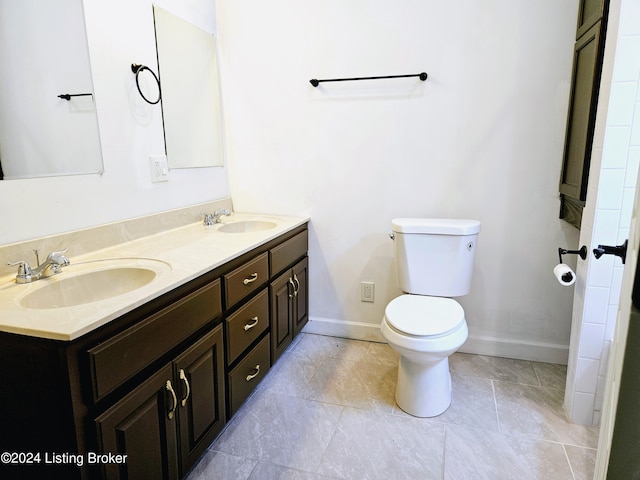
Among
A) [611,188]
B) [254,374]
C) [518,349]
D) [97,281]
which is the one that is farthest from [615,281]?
[97,281]

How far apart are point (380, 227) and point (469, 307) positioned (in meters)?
0.70

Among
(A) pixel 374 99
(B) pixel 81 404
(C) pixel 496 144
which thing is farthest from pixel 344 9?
(B) pixel 81 404

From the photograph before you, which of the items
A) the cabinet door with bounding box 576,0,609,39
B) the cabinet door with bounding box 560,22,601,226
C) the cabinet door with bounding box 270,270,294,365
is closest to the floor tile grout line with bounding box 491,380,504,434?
the cabinet door with bounding box 560,22,601,226

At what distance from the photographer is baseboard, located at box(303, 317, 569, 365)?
228 cm

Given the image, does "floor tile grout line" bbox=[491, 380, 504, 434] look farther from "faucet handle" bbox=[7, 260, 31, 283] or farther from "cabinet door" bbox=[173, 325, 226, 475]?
"faucet handle" bbox=[7, 260, 31, 283]

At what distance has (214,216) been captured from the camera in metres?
2.28

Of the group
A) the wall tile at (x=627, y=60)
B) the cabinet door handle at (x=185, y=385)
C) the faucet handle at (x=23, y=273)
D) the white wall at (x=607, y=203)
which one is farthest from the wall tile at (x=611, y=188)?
the faucet handle at (x=23, y=273)

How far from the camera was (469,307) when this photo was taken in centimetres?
237

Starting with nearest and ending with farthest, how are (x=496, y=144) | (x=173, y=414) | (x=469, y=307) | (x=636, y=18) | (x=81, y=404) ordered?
(x=81, y=404) → (x=173, y=414) → (x=636, y=18) → (x=496, y=144) → (x=469, y=307)

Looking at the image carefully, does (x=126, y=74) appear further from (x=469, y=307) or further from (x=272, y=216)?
(x=469, y=307)

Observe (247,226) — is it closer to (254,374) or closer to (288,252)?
(288,252)

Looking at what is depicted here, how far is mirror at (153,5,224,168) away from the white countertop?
42cm

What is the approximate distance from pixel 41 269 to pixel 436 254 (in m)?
1.67

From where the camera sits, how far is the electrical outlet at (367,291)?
2508 millimetres
